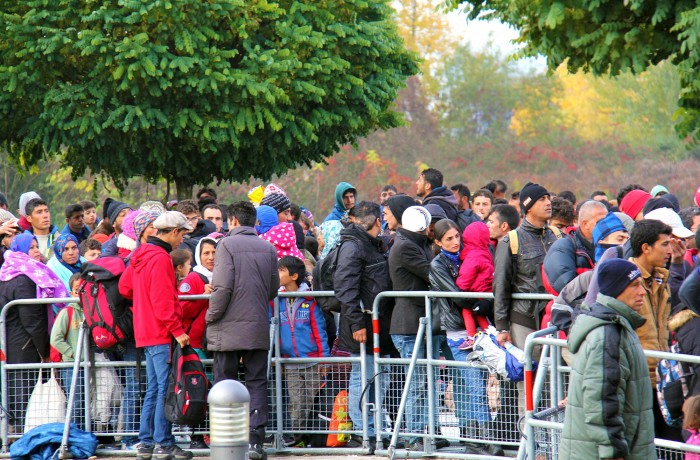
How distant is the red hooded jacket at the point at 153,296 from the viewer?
8680 mm

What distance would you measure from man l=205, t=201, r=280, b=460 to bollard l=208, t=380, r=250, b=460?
6.19ft

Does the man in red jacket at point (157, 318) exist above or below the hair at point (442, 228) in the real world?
below

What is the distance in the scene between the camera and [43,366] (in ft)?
30.9

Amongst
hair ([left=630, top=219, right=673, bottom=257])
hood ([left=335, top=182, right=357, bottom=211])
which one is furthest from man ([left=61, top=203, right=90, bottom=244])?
hair ([left=630, top=219, right=673, bottom=257])

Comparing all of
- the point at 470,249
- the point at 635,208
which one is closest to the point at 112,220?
the point at 470,249

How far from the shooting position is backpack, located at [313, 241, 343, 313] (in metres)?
9.27

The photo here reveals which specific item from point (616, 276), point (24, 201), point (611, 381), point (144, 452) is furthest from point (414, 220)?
point (24, 201)

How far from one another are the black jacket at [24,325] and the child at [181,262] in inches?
50.5

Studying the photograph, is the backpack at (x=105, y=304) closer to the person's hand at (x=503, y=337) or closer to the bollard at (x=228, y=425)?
the bollard at (x=228, y=425)

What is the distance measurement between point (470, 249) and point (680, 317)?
2.25 m

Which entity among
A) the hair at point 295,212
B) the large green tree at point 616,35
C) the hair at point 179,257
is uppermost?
the large green tree at point 616,35

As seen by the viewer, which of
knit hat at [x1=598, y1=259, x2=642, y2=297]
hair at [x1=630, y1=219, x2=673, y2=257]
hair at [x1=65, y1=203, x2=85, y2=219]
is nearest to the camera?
knit hat at [x1=598, y1=259, x2=642, y2=297]

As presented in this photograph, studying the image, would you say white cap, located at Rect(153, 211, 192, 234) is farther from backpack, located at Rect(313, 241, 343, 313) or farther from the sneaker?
the sneaker

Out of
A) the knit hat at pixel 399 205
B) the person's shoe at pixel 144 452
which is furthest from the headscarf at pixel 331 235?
the person's shoe at pixel 144 452
